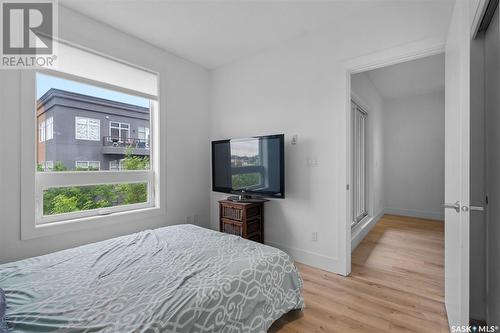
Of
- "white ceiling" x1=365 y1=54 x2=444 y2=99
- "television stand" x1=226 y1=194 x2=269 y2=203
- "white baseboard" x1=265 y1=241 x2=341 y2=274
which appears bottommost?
"white baseboard" x1=265 y1=241 x2=341 y2=274

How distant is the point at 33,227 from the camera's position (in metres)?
2.11

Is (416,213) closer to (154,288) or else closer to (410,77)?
(410,77)

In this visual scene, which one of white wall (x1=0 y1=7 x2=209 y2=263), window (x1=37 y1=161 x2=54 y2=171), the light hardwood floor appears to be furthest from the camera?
window (x1=37 y1=161 x2=54 y2=171)

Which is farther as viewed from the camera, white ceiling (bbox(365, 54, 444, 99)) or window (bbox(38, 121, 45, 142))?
white ceiling (bbox(365, 54, 444, 99))

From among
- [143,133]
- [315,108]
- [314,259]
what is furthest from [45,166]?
[314,259]

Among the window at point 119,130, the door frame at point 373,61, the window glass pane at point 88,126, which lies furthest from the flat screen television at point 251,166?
the window at point 119,130

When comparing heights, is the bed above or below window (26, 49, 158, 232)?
below

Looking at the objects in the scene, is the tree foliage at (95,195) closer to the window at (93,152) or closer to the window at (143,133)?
the window at (93,152)

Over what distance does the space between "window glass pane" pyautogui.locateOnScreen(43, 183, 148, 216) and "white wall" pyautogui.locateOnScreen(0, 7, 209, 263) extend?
0.88 feet

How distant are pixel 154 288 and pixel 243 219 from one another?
1.63 meters

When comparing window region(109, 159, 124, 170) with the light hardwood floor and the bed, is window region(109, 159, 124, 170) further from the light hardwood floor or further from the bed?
the light hardwood floor

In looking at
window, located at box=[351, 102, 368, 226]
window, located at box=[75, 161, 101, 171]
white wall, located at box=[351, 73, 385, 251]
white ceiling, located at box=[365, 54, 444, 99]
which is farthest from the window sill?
white ceiling, located at box=[365, 54, 444, 99]

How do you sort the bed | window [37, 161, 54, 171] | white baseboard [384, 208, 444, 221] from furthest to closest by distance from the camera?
1. white baseboard [384, 208, 444, 221]
2. window [37, 161, 54, 171]
3. the bed

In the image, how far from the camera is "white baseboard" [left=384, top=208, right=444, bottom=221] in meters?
Answer: 4.83
